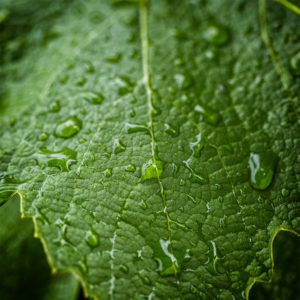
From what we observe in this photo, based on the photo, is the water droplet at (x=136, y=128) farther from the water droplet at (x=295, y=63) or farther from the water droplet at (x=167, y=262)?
the water droplet at (x=295, y=63)

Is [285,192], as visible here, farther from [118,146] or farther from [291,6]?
[291,6]

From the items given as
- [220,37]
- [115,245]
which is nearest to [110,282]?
[115,245]

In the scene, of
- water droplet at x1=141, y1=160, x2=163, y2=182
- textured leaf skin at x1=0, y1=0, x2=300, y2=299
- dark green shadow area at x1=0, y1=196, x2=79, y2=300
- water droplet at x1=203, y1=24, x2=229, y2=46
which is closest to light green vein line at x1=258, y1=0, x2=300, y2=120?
textured leaf skin at x1=0, y1=0, x2=300, y2=299

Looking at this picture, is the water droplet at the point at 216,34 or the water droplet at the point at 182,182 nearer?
the water droplet at the point at 182,182

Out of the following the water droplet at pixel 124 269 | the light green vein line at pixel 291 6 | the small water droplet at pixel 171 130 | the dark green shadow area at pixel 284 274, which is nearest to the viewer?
the water droplet at pixel 124 269

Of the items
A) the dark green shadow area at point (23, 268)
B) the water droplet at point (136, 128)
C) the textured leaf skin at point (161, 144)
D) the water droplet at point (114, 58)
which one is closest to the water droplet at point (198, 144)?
the textured leaf skin at point (161, 144)

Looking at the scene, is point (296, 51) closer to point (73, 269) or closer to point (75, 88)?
point (75, 88)
